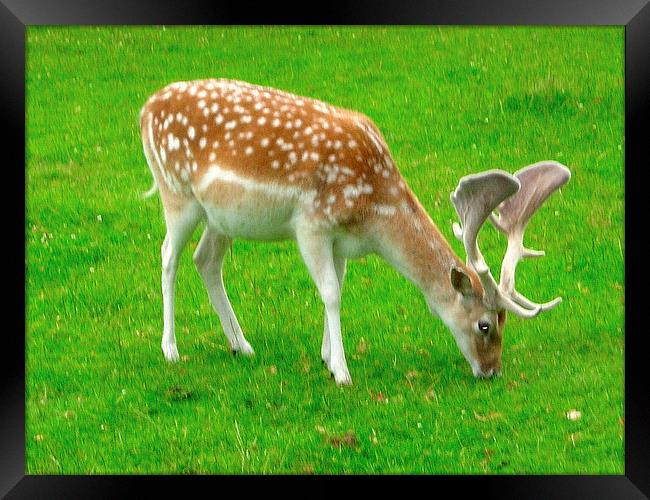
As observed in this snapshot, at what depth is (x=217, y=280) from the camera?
33.6ft

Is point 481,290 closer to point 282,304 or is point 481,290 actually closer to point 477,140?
point 282,304

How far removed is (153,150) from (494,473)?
302 cm

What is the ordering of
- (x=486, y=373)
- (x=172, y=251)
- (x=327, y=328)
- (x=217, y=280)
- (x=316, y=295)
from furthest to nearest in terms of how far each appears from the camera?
(x=316, y=295)
(x=217, y=280)
(x=172, y=251)
(x=327, y=328)
(x=486, y=373)

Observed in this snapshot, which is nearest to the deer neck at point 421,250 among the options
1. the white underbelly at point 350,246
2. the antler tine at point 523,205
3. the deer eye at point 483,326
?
the white underbelly at point 350,246

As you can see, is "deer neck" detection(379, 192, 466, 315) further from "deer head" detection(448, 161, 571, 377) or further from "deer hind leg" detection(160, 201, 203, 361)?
"deer hind leg" detection(160, 201, 203, 361)

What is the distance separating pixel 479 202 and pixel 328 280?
1.02 metres

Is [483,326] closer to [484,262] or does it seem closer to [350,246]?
[484,262]

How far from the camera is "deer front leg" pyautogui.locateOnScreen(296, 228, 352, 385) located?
9.48 metres

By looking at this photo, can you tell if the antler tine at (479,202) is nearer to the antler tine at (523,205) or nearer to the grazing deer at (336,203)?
the grazing deer at (336,203)

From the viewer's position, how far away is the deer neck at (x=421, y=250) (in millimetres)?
9500

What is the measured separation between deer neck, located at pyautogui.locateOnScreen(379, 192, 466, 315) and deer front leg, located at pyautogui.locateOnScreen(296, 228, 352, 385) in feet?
1.12

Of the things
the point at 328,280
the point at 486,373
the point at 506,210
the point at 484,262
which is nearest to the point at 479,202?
the point at 484,262

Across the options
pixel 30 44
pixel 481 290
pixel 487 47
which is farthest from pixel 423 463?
pixel 30 44

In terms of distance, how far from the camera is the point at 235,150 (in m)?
9.62
